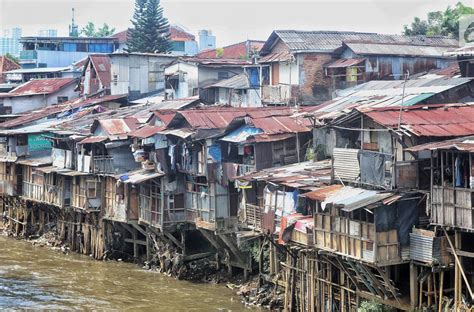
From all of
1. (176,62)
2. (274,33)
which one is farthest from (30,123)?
(274,33)

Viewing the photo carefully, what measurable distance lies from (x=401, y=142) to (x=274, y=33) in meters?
20.2

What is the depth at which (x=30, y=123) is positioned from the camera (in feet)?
183

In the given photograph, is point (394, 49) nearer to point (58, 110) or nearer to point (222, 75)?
point (222, 75)

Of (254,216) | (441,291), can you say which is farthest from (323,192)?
(254,216)

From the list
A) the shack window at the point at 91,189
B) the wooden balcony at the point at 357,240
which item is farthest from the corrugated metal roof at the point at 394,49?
the wooden balcony at the point at 357,240

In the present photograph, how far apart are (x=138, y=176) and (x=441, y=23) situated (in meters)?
27.6

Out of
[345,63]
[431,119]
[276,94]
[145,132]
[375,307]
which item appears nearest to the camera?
[375,307]

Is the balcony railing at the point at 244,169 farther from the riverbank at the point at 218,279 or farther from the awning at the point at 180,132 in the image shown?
the riverbank at the point at 218,279

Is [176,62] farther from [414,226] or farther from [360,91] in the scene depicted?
[414,226]

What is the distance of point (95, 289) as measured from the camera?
39.0 metres

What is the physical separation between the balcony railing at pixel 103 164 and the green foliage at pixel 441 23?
22.0 metres

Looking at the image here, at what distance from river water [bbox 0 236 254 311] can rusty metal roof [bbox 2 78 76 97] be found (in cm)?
2177

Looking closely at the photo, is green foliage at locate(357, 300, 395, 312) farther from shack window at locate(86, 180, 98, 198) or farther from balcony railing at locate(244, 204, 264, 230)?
shack window at locate(86, 180, 98, 198)

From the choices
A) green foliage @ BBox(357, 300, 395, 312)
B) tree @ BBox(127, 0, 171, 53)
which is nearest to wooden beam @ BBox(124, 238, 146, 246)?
green foliage @ BBox(357, 300, 395, 312)
